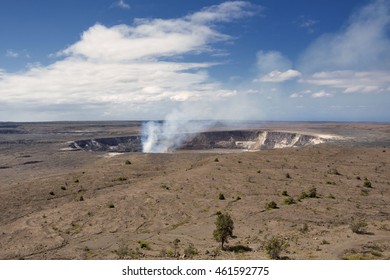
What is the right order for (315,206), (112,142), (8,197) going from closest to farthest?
(315,206)
(8,197)
(112,142)

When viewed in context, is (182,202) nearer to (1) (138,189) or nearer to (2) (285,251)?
(1) (138,189)

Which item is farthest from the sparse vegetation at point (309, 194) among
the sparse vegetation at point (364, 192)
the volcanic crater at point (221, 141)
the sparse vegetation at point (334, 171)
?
the volcanic crater at point (221, 141)

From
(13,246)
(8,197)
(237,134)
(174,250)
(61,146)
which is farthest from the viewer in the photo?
(237,134)

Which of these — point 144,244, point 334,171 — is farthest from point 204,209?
point 334,171

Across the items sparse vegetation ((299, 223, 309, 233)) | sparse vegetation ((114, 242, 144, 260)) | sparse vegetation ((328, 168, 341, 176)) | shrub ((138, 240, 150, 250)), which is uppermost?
sparse vegetation ((328, 168, 341, 176))

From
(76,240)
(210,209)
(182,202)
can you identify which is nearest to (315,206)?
(210,209)

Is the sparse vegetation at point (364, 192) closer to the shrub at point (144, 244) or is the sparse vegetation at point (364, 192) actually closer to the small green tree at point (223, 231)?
the small green tree at point (223, 231)

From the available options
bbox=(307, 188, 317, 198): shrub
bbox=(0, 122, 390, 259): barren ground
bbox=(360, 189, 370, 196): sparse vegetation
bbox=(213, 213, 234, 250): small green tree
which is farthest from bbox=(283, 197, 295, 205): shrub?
bbox=(213, 213, 234, 250): small green tree

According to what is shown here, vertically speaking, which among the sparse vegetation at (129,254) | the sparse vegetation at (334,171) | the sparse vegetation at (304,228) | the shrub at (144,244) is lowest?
the shrub at (144,244)

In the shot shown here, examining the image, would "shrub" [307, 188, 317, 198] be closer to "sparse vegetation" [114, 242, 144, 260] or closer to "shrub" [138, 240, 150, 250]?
"shrub" [138, 240, 150, 250]
